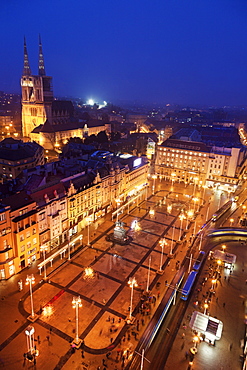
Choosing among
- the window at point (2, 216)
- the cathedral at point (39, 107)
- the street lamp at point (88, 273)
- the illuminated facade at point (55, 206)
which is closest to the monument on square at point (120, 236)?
the illuminated facade at point (55, 206)

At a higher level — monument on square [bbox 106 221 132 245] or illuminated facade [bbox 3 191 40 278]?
illuminated facade [bbox 3 191 40 278]

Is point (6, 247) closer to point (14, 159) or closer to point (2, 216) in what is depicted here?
point (2, 216)

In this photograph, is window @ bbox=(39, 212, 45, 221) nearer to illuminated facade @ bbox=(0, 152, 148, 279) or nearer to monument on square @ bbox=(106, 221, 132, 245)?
illuminated facade @ bbox=(0, 152, 148, 279)

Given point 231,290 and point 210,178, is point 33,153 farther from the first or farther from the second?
point 231,290

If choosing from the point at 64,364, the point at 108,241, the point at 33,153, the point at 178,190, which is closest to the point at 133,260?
the point at 108,241

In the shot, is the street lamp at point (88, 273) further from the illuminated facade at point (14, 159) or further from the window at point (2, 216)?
the illuminated facade at point (14, 159)

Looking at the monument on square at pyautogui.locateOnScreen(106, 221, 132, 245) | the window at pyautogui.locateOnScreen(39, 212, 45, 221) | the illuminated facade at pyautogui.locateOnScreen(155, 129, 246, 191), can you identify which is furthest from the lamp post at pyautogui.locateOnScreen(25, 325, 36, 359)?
the illuminated facade at pyautogui.locateOnScreen(155, 129, 246, 191)
